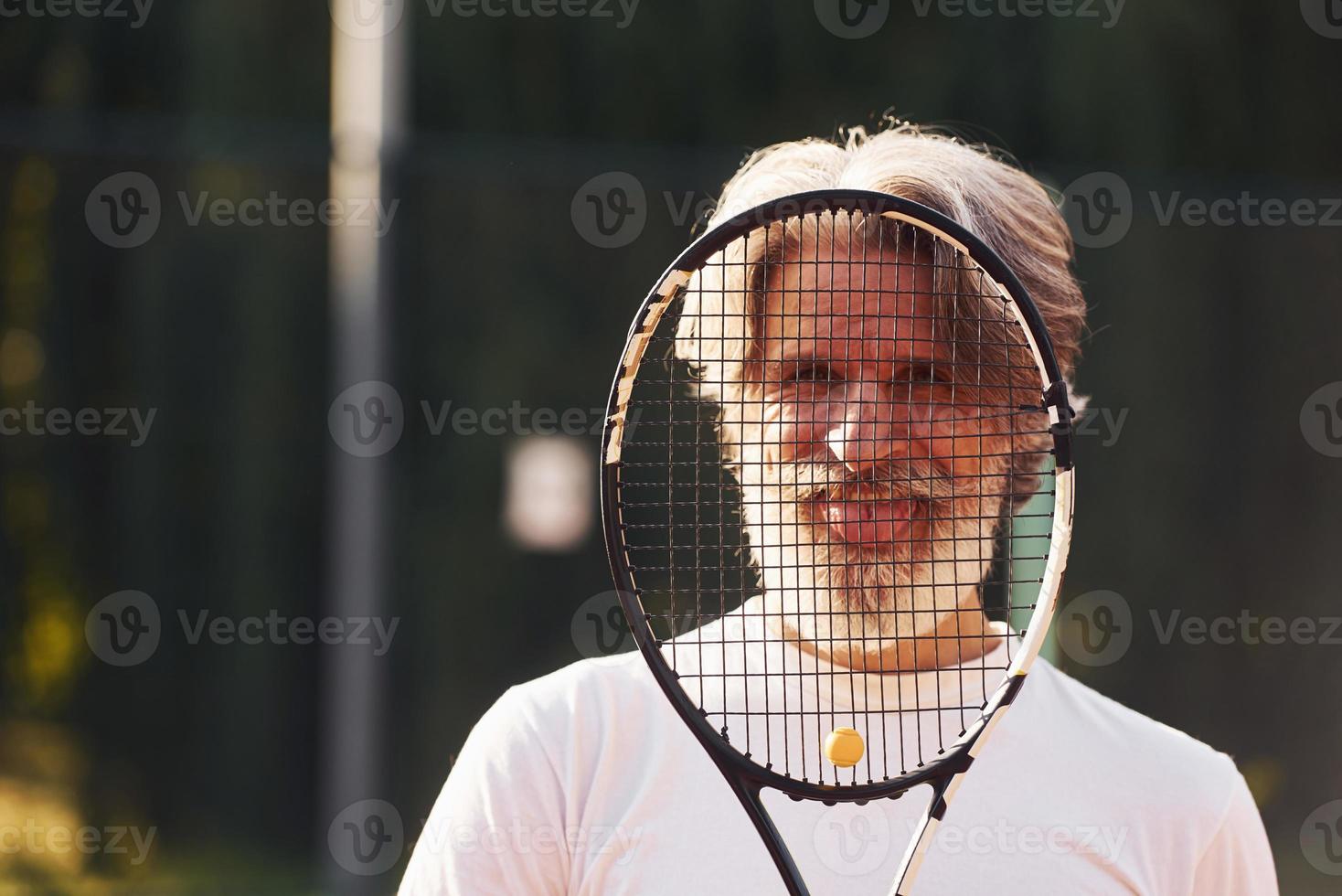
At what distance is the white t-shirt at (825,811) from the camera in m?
1.38

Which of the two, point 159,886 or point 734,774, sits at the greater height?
point 734,774

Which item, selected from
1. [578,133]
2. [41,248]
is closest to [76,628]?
[41,248]

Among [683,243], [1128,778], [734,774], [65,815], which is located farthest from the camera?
[683,243]

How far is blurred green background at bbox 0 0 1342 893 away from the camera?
410 centimetres

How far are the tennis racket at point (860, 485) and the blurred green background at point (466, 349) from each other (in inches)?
106

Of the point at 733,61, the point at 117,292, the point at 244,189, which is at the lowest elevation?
the point at 117,292

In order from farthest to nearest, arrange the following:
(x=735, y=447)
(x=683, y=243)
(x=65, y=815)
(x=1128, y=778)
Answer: (x=683, y=243) < (x=65, y=815) < (x=735, y=447) < (x=1128, y=778)

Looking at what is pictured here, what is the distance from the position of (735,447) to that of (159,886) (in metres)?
3.19

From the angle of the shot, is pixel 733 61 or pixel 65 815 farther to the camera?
pixel 733 61

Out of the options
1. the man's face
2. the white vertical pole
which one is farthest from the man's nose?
the white vertical pole

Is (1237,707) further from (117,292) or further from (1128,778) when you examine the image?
(117,292)

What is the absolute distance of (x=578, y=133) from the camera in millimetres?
4480

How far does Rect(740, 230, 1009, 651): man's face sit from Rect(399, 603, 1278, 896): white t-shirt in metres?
0.11

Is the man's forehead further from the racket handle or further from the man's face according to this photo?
the racket handle
